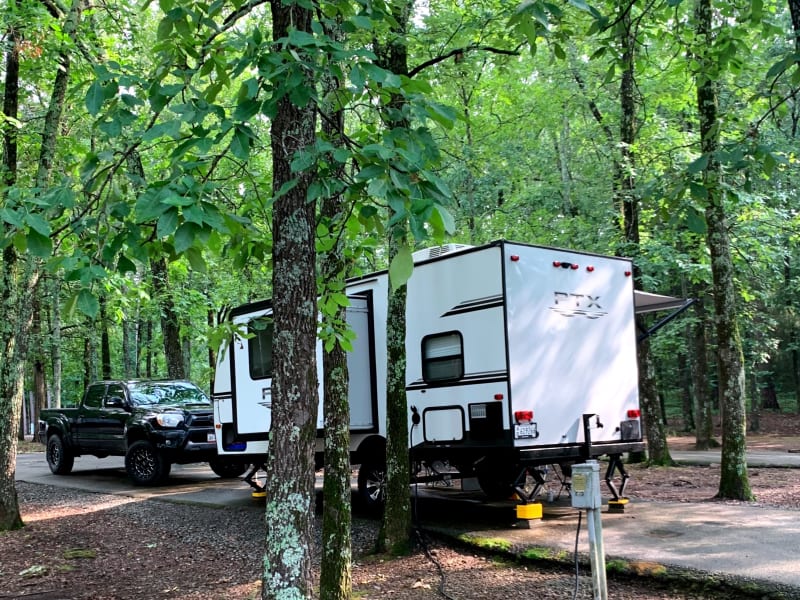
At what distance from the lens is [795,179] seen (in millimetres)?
21422

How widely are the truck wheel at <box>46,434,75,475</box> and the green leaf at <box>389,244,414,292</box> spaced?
15.6 meters

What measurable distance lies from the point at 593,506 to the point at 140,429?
36.2 ft

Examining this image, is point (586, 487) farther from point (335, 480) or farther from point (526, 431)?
point (526, 431)

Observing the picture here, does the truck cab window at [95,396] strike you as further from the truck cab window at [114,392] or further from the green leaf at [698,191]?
the green leaf at [698,191]

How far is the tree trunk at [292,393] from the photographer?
12.5ft

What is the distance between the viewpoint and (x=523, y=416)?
8.12 metres

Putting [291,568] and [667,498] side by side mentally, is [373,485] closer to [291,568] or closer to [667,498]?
[667,498]

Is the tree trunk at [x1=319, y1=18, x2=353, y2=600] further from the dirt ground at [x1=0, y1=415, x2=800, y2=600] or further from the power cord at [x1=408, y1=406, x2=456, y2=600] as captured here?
the power cord at [x1=408, y1=406, x2=456, y2=600]

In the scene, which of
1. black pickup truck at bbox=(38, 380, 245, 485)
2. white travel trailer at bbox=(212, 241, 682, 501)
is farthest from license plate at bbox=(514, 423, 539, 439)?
black pickup truck at bbox=(38, 380, 245, 485)

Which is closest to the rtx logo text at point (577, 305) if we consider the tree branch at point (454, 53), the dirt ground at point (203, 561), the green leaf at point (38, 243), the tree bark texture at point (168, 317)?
the tree branch at point (454, 53)

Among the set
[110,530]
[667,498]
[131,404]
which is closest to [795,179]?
[667,498]

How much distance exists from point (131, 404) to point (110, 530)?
5261 mm

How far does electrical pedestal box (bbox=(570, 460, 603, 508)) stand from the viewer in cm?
495

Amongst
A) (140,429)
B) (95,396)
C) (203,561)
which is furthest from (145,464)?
(203,561)
